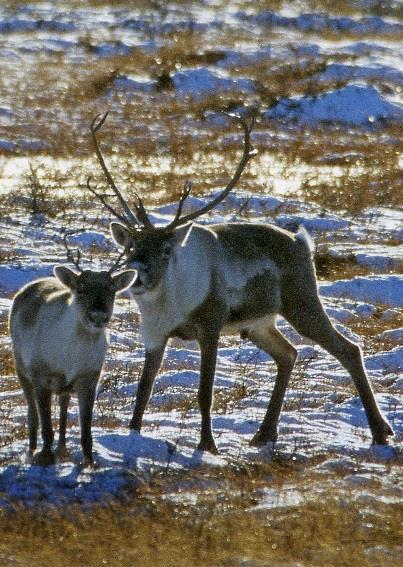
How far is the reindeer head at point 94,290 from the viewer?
21.8ft

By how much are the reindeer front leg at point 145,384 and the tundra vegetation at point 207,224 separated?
117 millimetres

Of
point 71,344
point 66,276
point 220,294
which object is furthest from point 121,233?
point 71,344

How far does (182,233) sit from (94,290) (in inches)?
44.5

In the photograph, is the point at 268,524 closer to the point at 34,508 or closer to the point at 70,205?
the point at 34,508

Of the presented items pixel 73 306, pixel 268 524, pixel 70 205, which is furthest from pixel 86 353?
pixel 70 205

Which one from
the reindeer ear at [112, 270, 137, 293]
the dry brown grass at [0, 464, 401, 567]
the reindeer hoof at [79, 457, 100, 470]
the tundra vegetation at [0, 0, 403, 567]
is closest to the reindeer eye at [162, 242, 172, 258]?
the reindeer ear at [112, 270, 137, 293]

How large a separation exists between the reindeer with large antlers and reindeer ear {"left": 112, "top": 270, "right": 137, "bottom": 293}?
383 millimetres

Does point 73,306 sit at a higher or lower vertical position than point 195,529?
higher

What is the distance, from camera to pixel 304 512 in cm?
612

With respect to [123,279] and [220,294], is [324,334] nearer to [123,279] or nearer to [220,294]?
[220,294]

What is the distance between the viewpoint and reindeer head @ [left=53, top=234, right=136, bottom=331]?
6.64 meters

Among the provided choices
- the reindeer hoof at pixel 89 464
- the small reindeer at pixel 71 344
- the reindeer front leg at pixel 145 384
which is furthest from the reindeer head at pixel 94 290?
the reindeer front leg at pixel 145 384

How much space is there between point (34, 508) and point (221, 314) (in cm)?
224

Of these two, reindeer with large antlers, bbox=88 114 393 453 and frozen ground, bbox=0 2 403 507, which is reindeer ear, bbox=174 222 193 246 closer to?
reindeer with large antlers, bbox=88 114 393 453
